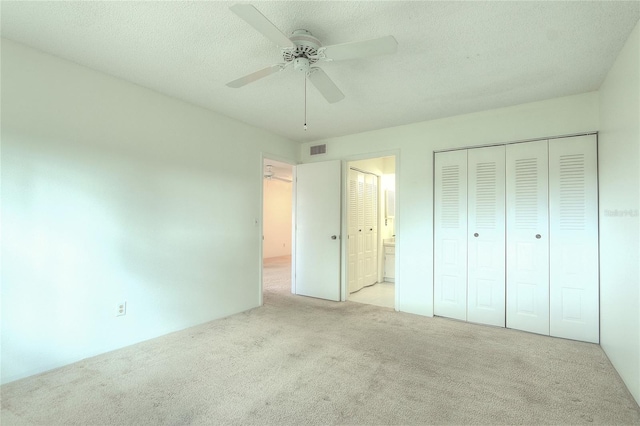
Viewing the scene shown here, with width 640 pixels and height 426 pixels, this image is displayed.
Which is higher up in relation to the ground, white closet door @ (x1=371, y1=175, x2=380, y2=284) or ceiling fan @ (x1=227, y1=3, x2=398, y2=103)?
ceiling fan @ (x1=227, y1=3, x2=398, y2=103)

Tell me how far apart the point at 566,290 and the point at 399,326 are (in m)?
1.68

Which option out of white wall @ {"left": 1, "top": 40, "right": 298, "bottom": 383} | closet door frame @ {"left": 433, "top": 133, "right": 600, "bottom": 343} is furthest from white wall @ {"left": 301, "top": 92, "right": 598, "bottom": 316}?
white wall @ {"left": 1, "top": 40, "right": 298, "bottom": 383}

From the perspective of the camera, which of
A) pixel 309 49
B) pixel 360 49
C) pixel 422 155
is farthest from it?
pixel 422 155

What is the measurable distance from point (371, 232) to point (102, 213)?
153 inches

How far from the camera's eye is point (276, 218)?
9266 millimetres

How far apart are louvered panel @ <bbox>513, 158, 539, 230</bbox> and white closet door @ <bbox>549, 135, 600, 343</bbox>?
133 mm

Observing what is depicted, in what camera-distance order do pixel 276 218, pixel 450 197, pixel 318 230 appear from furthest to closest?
pixel 276 218 → pixel 318 230 → pixel 450 197

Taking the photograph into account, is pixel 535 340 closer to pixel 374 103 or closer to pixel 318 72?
pixel 374 103

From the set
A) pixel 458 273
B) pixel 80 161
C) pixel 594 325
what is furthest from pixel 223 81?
pixel 594 325

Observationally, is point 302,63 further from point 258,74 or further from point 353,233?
point 353,233

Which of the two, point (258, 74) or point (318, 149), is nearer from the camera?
point (258, 74)

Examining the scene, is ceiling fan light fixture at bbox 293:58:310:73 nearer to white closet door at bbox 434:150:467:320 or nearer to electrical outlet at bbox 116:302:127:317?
white closet door at bbox 434:150:467:320

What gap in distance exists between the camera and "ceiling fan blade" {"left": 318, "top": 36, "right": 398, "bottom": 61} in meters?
1.65

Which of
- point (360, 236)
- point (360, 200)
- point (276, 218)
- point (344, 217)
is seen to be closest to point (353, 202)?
point (360, 200)
